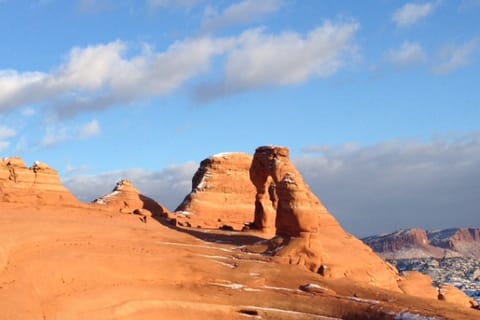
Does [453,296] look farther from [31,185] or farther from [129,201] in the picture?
[31,185]

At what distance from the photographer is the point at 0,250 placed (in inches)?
1150

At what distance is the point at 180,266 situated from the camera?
3609cm

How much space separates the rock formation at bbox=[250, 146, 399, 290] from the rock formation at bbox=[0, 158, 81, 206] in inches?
522

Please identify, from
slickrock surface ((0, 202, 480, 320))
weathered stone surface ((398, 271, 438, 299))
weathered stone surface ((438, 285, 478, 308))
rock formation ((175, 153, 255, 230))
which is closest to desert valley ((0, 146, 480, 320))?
slickrock surface ((0, 202, 480, 320))

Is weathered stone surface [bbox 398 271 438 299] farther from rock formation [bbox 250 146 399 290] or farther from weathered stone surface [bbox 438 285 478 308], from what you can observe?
rock formation [bbox 250 146 399 290]

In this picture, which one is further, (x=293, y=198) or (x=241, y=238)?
(x=241, y=238)

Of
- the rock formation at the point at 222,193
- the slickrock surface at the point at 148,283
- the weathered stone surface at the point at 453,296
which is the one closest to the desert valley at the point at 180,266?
the slickrock surface at the point at 148,283

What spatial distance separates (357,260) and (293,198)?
9.01 m

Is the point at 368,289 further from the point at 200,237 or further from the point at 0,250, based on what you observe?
the point at 0,250

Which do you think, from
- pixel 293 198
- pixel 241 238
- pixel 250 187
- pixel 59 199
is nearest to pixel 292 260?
pixel 293 198

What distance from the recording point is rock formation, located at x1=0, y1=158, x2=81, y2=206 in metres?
41.3

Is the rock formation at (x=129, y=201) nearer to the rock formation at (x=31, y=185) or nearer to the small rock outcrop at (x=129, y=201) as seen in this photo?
the small rock outcrop at (x=129, y=201)

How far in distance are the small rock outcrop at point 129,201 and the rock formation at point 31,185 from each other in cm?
781

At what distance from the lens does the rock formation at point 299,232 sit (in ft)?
131
